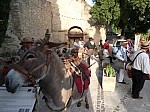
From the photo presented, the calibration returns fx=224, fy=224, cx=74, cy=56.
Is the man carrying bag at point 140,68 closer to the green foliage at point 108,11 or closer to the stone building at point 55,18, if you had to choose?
the stone building at point 55,18

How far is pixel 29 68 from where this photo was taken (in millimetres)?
3148

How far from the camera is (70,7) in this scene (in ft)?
90.5

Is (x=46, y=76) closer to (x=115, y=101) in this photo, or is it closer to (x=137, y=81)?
→ (x=115, y=101)

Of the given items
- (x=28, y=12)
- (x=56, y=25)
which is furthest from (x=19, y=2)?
(x=56, y=25)

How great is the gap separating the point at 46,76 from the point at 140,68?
13.9 feet

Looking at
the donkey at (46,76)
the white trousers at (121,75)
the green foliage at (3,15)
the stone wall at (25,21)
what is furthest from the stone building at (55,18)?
the donkey at (46,76)

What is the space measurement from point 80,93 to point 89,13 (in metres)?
22.5

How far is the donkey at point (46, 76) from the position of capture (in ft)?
10.0

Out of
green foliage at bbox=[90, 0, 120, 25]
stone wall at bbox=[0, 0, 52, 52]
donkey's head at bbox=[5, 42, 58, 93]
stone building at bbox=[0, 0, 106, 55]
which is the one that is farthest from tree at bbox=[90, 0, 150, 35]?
donkey's head at bbox=[5, 42, 58, 93]

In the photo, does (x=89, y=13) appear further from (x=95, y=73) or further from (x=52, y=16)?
(x=95, y=73)

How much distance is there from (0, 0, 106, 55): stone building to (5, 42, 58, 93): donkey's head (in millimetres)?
14083

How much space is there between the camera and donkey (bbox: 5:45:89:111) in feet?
10.0

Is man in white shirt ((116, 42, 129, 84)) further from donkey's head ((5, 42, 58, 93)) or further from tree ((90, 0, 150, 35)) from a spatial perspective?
tree ((90, 0, 150, 35))

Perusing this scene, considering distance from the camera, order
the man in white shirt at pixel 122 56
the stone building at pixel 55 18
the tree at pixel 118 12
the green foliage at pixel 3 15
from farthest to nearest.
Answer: the tree at pixel 118 12
the stone building at pixel 55 18
the green foliage at pixel 3 15
the man in white shirt at pixel 122 56
